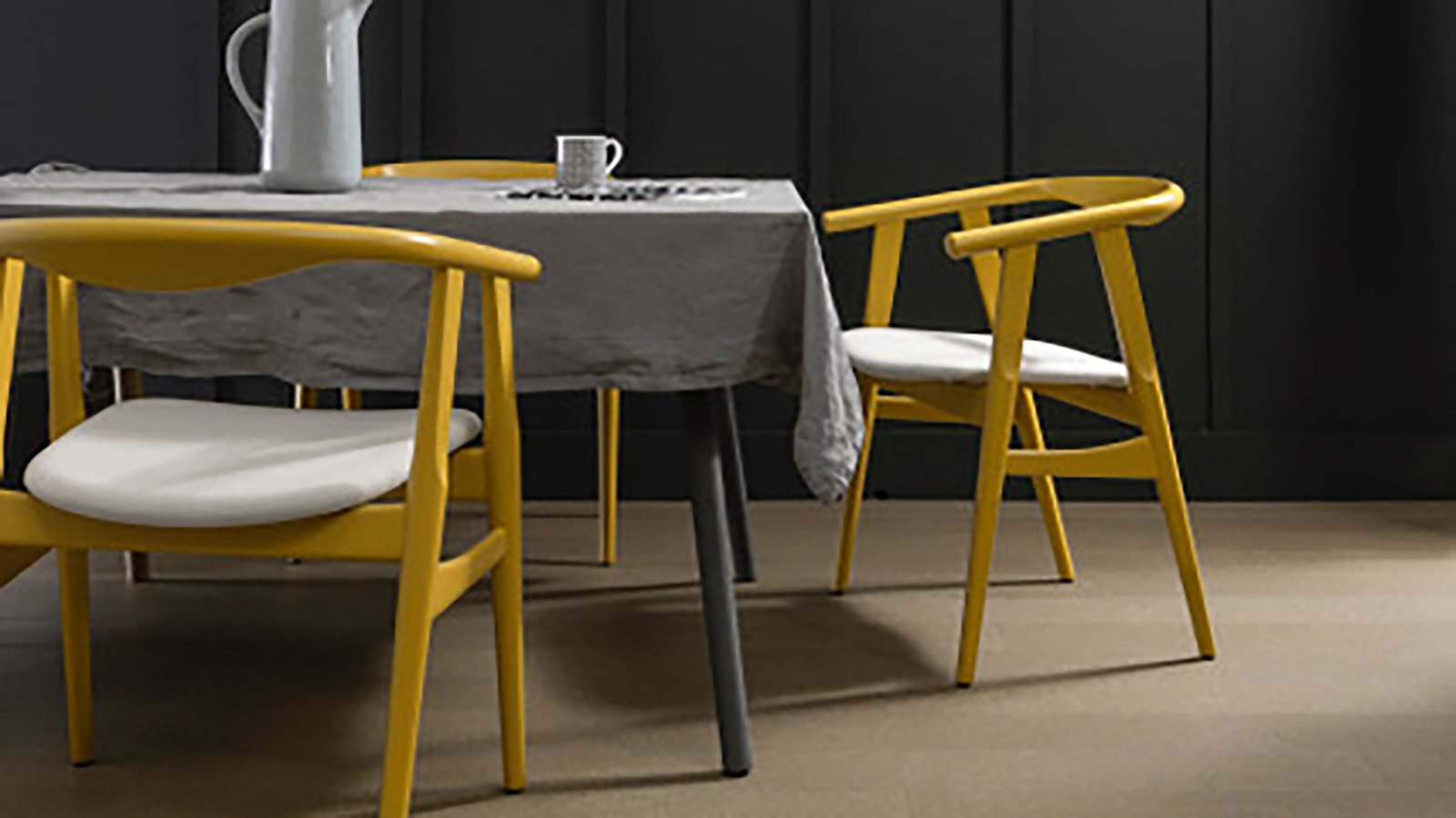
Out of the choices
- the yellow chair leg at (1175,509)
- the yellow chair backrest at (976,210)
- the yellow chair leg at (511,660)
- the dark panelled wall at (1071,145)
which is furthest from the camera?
the dark panelled wall at (1071,145)

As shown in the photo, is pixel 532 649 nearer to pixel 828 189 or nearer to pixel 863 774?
pixel 863 774

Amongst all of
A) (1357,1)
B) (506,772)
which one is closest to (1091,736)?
(506,772)

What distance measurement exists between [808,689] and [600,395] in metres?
0.93

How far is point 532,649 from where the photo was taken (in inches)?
97.2

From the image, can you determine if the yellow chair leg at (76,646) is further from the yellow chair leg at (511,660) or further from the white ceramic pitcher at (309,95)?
the white ceramic pitcher at (309,95)

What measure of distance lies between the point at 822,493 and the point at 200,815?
2.49 ft

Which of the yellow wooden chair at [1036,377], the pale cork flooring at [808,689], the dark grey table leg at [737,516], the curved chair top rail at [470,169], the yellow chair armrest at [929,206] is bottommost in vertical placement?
the pale cork flooring at [808,689]

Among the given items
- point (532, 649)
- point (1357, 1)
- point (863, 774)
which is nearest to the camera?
point (863, 774)

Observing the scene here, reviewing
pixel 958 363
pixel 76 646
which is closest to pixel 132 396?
pixel 76 646

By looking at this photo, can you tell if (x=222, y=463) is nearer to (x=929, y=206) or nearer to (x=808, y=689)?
(x=808, y=689)

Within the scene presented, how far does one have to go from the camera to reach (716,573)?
1.96 metres

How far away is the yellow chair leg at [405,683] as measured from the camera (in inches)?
63.1

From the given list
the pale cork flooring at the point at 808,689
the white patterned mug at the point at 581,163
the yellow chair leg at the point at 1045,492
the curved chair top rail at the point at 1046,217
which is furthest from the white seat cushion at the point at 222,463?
the yellow chair leg at the point at 1045,492

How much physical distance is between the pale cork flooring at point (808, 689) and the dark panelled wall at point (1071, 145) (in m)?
0.43
